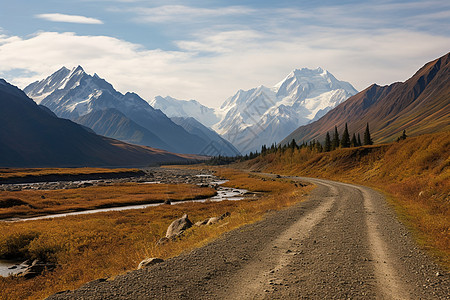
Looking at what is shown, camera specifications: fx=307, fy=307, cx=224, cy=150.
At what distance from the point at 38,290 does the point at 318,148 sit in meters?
137

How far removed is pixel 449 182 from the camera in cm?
3031

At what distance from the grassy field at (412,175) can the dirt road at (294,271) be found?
7.49 ft

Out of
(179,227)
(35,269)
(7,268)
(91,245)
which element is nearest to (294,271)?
(179,227)

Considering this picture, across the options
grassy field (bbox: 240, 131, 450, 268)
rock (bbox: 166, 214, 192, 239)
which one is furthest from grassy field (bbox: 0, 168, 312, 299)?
grassy field (bbox: 240, 131, 450, 268)

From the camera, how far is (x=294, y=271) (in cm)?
1255

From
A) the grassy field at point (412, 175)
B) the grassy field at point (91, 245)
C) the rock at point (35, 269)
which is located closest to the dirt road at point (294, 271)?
the grassy field at point (412, 175)

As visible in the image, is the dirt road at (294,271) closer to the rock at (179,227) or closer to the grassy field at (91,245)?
the grassy field at (91,245)

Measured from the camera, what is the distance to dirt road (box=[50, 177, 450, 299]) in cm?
1059

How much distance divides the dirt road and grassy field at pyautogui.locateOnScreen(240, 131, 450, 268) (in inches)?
89.9

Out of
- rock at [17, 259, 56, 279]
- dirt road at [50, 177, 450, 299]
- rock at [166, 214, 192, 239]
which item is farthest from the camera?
rock at [166, 214, 192, 239]

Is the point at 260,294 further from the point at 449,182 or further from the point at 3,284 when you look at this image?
the point at 449,182

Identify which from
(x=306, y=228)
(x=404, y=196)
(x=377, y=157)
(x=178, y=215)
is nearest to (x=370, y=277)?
(x=306, y=228)

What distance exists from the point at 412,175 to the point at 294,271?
45.8 metres

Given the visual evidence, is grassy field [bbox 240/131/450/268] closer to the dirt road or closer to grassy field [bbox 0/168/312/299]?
the dirt road
